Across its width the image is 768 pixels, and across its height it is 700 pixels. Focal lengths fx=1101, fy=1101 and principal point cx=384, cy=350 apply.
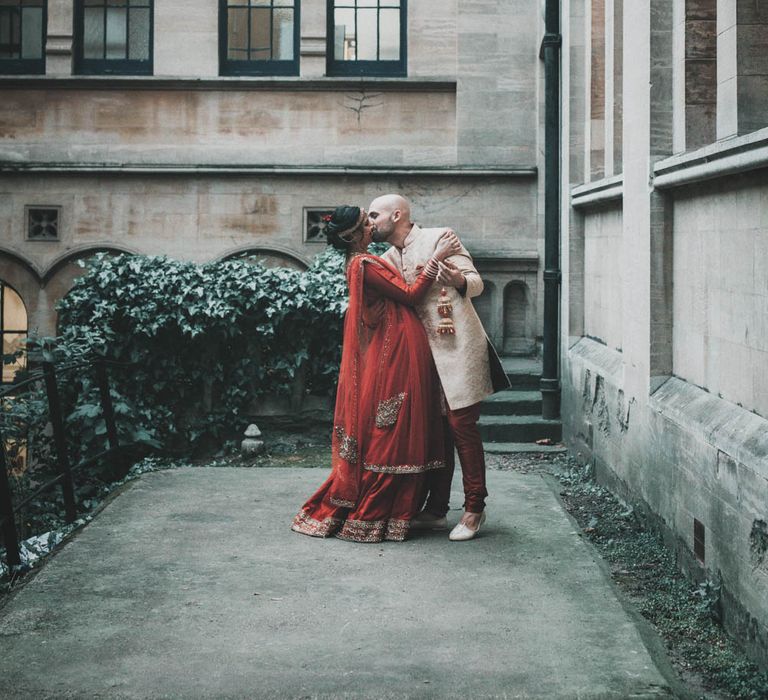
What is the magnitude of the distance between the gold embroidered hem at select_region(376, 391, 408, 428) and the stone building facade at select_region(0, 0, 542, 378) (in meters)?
6.76

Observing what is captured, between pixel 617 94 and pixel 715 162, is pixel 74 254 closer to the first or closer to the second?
pixel 617 94

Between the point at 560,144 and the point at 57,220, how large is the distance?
20.2ft

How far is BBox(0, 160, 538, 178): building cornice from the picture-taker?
12992mm

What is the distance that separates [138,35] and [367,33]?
2835 mm

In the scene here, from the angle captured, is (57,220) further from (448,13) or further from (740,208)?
(740,208)

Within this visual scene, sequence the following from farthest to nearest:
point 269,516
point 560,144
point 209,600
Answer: point 560,144, point 269,516, point 209,600

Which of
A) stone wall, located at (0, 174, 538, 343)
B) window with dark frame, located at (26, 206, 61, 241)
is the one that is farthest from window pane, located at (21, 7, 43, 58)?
window with dark frame, located at (26, 206, 61, 241)

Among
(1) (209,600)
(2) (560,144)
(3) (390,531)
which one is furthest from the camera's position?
(2) (560,144)

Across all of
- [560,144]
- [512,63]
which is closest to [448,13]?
[512,63]

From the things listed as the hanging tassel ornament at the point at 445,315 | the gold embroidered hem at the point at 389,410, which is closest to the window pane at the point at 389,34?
the hanging tassel ornament at the point at 445,315

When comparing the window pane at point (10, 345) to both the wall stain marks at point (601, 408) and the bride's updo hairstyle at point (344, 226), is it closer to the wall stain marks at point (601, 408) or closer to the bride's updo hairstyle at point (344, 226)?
the wall stain marks at point (601, 408)

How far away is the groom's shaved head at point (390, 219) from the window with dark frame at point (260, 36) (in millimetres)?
7352

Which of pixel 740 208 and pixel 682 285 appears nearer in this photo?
pixel 740 208

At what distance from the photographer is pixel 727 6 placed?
580cm
